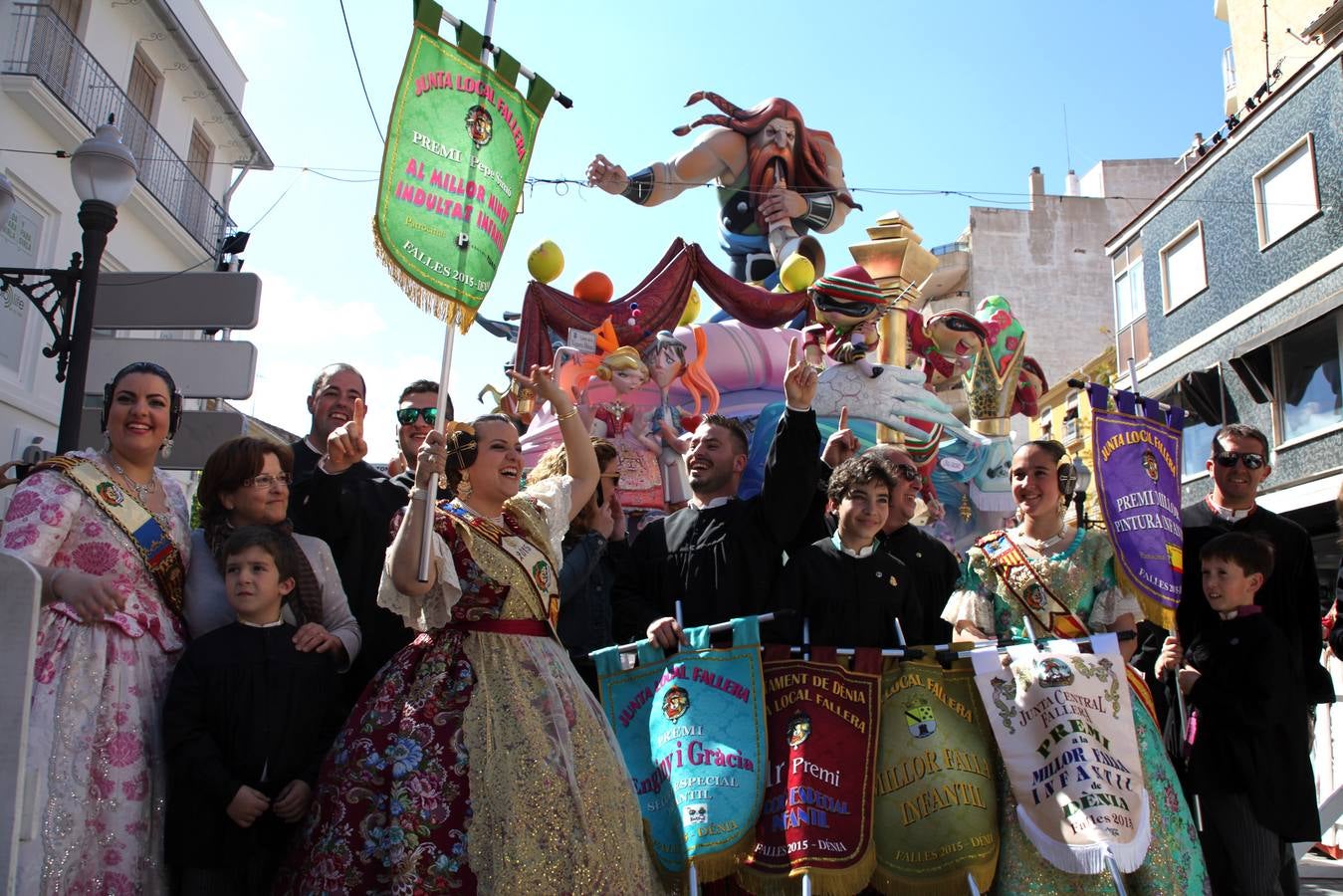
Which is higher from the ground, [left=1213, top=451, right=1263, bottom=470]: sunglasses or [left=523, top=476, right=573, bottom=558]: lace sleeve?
[left=1213, top=451, right=1263, bottom=470]: sunglasses

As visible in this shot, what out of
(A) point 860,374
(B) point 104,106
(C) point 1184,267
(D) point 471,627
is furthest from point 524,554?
(C) point 1184,267

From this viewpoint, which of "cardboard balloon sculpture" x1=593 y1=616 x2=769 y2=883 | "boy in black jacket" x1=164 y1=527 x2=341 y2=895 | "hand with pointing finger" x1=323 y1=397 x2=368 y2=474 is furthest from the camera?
"hand with pointing finger" x1=323 y1=397 x2=368 y2=474

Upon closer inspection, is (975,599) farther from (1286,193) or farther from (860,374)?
(1286,193)

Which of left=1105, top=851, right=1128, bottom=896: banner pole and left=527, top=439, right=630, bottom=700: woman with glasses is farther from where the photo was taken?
left=527, top=439, right=630, bottom=700: woman with glasses

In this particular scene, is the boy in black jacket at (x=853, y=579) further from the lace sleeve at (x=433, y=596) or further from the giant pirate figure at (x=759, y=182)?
the giant pirate figure at (x=759, y=182)

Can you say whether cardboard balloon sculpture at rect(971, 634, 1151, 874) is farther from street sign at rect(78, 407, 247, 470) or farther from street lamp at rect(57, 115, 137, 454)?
street lamp at rect(57, 115, 137, 454)

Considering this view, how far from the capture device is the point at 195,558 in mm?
3756

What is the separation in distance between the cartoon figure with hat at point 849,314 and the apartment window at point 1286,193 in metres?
7.53

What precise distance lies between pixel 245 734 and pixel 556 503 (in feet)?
3.87

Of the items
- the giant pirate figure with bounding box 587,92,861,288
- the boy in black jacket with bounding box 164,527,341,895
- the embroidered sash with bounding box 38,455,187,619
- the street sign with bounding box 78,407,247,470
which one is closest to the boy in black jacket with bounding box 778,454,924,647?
the boy in black jacket with bounding box 164,527,341,895

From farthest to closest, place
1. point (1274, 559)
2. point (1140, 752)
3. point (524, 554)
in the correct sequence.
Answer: point (1274, 559), point (1140, 752), point (524, 554)

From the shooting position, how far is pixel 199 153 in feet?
63.8

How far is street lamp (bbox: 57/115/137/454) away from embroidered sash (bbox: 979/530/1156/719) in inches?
190

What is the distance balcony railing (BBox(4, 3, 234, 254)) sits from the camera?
13789mm
